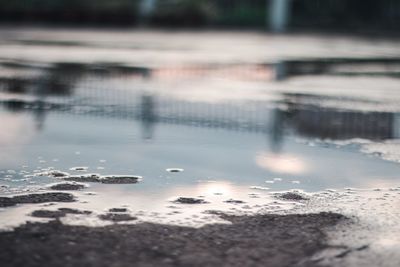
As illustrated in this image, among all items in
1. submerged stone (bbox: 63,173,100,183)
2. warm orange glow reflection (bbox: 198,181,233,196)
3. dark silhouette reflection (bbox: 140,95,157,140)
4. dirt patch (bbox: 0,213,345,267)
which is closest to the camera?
dirt patch (bbox: 0,213,345,267)

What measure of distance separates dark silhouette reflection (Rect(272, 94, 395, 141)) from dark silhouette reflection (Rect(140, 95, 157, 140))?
Result: 1206mm

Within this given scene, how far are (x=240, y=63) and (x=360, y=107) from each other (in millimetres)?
7167

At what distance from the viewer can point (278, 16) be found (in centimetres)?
4141

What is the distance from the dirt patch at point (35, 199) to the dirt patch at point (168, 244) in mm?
521

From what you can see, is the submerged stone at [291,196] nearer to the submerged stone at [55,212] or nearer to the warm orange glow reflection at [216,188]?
the warm orange glow reflection at [216,188]

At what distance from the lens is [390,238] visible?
4418mm

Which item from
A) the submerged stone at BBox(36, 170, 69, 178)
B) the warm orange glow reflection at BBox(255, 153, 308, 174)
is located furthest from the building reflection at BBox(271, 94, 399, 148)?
the submerged stone at BBox(36, 170, 69, 178)

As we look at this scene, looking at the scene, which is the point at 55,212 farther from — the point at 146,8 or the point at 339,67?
the point at 146,8

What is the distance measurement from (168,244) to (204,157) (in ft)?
8.74

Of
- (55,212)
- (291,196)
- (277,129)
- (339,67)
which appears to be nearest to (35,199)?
(55,212)

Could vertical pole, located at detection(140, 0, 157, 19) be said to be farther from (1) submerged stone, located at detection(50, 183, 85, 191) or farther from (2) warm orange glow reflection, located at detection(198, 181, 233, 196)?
(1) submerged stone, located at detection(50, 183, 85, 191)

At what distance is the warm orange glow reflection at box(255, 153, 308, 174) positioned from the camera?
20.7 feet

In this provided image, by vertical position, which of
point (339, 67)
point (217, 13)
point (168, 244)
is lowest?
point (168, 244)

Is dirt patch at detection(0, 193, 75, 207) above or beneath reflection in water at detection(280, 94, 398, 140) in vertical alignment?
beneath
